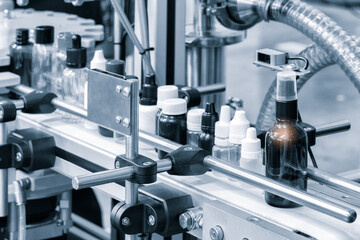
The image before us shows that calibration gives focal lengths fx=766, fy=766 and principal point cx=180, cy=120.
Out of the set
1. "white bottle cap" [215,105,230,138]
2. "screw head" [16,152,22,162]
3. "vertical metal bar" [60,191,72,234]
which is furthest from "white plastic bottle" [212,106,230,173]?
"vertical metal bar" [60,191,72,234]

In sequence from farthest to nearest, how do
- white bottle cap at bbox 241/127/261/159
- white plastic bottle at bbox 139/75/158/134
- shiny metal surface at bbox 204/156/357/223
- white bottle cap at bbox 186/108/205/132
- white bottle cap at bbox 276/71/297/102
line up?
white plastic bottle at bbox 139/75/158/134
white bottle cap at bbox 186/108/205/132
white bottle cap at bbox 241/127/261/159
white bottle cap at bbox 276/71/297/102
shiny metal surface at bbox 204/156/357/223

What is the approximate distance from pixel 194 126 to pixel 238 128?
0.39 feet

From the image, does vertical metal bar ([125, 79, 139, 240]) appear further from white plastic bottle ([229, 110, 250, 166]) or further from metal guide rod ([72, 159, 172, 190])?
white plastic bottle ([229, 110, 250, 166])

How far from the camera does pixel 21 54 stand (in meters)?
1.83

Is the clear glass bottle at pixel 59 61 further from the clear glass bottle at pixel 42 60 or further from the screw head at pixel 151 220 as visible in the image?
the screw head at pixel 151 220

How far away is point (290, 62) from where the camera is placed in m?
1.34

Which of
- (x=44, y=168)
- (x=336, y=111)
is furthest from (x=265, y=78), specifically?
(x=44, y=168)

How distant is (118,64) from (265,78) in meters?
3.93

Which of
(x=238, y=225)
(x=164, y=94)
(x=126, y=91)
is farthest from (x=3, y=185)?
(x=238, y=225)

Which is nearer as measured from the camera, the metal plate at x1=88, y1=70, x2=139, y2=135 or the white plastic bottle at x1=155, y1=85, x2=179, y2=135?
the metal plate at x1=88, y1=70, x2=139, y2=135

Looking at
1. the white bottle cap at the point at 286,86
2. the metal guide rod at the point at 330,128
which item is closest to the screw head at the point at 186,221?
the white bottle cap at the point at 286,86

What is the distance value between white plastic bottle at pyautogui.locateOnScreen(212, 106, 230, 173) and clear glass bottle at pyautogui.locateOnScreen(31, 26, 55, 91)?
59 cm

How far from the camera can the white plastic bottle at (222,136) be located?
4.44ft

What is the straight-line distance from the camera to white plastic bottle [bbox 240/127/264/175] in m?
1.30
